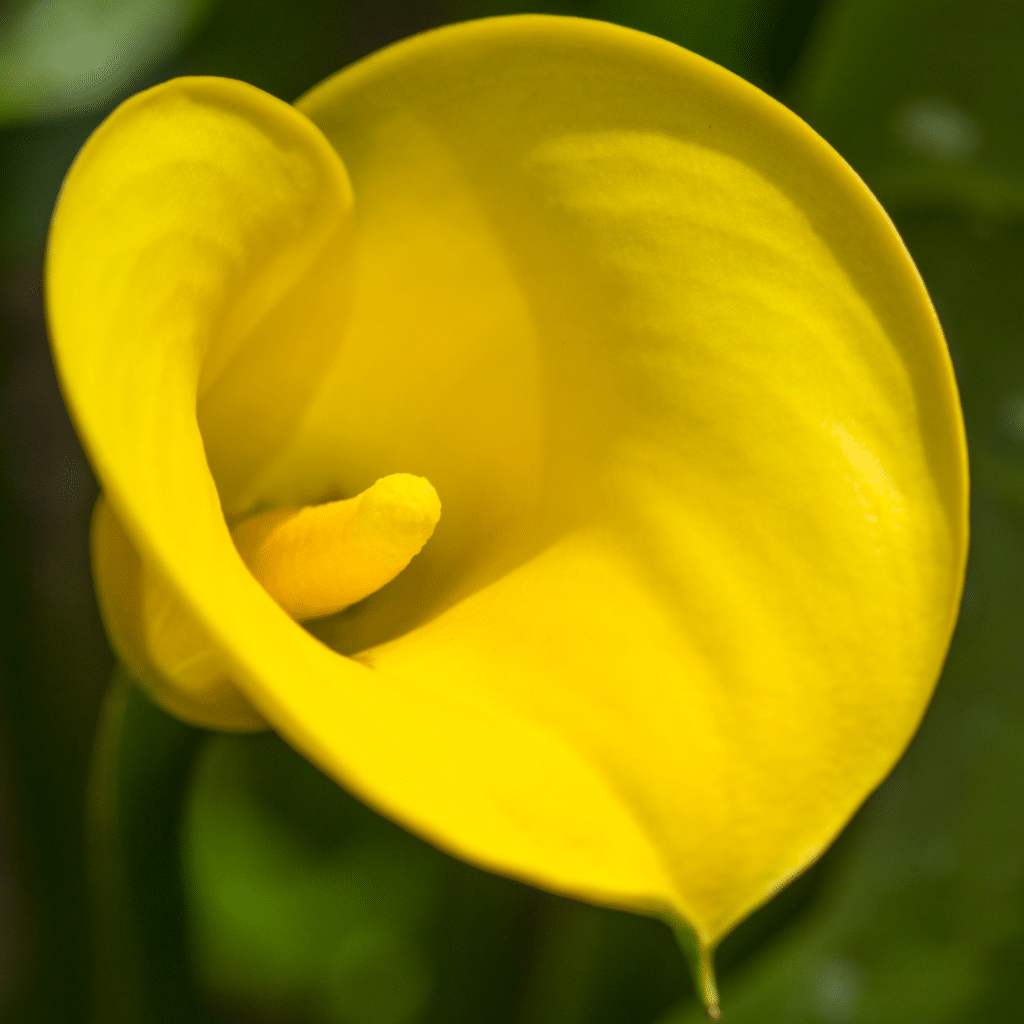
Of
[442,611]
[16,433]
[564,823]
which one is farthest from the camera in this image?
[16,433]

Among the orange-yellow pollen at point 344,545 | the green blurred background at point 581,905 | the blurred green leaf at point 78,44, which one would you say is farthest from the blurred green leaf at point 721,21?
the orange-yellow pollen at point 344,545

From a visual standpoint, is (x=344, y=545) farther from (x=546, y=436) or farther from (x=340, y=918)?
(x=340, y=918)

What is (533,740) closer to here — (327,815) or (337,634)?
(337,634)

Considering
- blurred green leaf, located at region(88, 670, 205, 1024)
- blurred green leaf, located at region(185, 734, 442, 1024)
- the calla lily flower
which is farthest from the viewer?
blurred green leaf, located at region(185, 734, 442, 1024)

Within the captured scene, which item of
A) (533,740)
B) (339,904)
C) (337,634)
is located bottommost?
(339,904)

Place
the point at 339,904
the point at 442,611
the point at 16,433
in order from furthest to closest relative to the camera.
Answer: the point at 16,433 < the point at 339,904 < the point at 442,611

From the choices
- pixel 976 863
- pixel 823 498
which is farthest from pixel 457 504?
pixel 976 863

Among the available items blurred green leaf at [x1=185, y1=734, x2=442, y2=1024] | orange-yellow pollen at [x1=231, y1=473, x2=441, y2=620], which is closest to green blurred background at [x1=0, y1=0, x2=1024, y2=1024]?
blurred green leaf at [x1=185, y1=734, x2=442, y2=1024]

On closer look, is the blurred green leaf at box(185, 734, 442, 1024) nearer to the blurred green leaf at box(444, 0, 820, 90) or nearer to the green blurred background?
the green blurred background
